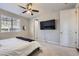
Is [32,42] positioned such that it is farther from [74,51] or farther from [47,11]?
[74,51]

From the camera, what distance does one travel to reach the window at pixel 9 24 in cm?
158

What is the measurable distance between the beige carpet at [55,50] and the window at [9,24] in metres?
0.57

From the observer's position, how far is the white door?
6.03 ft

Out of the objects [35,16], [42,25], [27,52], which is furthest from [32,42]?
[35,16]

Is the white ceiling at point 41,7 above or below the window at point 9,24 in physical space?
above

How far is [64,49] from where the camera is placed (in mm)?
1768

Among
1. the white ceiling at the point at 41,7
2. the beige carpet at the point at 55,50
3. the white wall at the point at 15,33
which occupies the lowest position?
the beige carpet at the point at 55,50

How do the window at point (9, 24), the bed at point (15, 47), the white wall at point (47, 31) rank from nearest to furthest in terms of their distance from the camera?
the bed at point (15, 47) → the window at point (9, 24) → the white wall at point (47, 31)

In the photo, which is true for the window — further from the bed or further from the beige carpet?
the beige carpet

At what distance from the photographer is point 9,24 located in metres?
1.65

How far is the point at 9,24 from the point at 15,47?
0.42m

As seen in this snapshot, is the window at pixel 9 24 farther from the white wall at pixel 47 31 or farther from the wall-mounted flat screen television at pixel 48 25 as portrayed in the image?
the wall-mounted flat screen television at pixel 48 25

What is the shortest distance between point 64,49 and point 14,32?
0.98m

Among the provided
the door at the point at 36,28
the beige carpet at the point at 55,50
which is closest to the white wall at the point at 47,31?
the door at the point at 36,28
